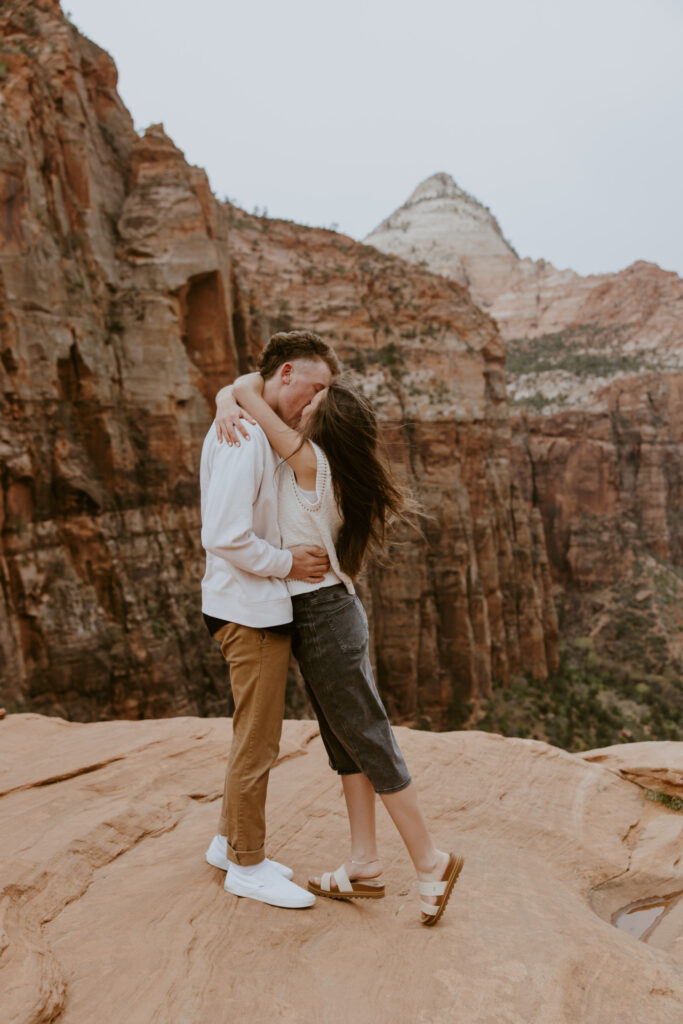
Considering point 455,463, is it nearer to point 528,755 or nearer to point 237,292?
point 237,292

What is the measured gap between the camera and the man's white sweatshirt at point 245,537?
2.74m

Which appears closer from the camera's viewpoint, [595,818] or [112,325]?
[595,818]

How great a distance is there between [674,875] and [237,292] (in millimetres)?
19969

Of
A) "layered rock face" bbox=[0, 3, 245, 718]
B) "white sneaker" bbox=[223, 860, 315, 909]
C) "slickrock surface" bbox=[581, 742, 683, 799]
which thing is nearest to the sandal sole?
"white sneaker" bbox=[223, 860, 315, 909]

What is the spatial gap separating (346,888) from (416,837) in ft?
1.34

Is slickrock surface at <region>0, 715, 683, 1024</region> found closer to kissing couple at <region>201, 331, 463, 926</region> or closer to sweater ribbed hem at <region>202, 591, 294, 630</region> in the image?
kissing couple at <region>201, 331, 463, 926</region>

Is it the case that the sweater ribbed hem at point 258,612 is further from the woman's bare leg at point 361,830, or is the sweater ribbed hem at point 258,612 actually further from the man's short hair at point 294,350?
the man's short hair at point 294,350

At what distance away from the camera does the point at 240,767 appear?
295cm

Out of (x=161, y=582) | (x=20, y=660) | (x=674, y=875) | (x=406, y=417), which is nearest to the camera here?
(x=674, y=875)

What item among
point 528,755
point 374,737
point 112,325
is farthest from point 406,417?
point 374,737

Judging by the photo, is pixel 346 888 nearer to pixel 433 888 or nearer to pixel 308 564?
pixel 433 888

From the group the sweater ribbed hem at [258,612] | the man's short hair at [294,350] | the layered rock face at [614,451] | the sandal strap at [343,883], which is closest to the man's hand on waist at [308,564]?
the sweater ribbed hem at [258,612]

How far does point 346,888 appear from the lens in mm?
3043

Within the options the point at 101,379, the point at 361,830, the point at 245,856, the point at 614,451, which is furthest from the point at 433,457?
the point at 245,856
